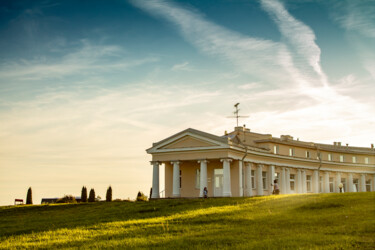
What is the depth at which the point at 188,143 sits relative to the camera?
130 ft

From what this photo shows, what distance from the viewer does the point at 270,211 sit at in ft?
80.0

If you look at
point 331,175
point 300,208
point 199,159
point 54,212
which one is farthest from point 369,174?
point 54,212

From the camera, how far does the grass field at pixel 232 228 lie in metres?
16.1

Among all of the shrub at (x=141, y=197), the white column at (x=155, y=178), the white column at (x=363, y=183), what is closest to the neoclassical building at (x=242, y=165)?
the white column at (x=155, y=178)

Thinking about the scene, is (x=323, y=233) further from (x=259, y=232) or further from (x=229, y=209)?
(x=229, y=209)

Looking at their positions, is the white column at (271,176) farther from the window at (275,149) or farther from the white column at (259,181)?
the window at (275,149)

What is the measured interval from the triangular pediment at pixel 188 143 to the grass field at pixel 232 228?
965 cm

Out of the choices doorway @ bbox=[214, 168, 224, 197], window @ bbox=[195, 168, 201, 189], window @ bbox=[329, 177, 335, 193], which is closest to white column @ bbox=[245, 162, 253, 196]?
doorway @ bbox=[214, 168, 224, 197]

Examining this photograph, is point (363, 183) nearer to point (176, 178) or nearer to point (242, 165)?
point (242, 165)

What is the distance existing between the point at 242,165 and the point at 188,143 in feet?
18.6

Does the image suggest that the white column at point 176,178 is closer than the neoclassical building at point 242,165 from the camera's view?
No

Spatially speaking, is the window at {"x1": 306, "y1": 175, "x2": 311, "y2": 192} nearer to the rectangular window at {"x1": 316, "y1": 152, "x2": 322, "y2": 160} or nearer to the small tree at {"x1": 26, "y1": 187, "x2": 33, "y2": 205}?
the rectangular window at {"x1": 316, "y1": 152, "x2": 322, "y2": 160}

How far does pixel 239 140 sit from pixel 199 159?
850cm

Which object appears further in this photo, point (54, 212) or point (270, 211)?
point (54, 212)
